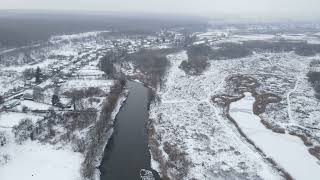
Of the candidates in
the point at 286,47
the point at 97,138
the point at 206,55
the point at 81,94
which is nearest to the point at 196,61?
the point at 206,55

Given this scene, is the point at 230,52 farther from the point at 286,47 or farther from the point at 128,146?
the point at 128,146

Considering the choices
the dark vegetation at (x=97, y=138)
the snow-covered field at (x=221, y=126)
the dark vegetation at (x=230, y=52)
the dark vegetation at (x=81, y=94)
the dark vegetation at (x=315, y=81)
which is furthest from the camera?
the dark vegetation at (x=230, y=52)

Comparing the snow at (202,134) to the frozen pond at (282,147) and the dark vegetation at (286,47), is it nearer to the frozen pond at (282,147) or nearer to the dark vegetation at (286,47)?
the frozen pond at (282,147)

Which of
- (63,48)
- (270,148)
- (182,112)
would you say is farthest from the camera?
(63,48)

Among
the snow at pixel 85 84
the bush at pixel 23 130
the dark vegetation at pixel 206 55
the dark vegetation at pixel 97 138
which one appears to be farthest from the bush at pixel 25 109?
the dark vegetation at pixel 206 55

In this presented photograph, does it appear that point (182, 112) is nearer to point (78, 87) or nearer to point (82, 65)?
point (78, 87)

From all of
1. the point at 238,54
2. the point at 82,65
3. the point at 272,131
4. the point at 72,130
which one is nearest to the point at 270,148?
the point at 272,131
